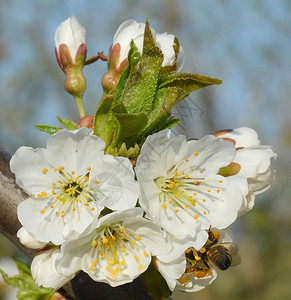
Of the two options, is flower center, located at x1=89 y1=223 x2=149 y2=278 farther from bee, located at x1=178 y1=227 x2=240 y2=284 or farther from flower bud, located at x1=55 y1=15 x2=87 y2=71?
flower bud, located at x1=55 y1=15 x2=87 y2=71

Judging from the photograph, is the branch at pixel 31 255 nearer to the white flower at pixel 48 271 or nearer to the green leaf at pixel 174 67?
the white flower at pixel 48 271

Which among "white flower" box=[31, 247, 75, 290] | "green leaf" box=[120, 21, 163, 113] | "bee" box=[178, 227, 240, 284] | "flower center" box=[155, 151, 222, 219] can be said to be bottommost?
"bee" box=[178, 227, 240, 284]

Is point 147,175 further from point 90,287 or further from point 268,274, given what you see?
point 268,274

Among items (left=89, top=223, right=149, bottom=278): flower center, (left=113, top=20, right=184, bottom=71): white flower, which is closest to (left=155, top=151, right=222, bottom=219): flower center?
(left=89, top=223, right=149, bottom=278): flower center

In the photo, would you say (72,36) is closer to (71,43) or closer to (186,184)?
(71,43)

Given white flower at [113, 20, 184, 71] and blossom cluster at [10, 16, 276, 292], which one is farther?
white flower at [113, 20, 184, 71]

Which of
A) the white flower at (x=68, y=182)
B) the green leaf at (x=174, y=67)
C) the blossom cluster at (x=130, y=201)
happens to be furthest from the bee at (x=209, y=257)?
the green leaf at (x=174, y=67)
